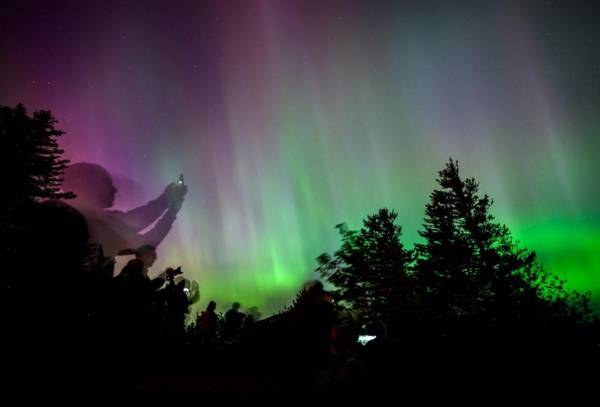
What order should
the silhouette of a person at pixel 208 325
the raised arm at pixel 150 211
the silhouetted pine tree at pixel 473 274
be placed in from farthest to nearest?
the raised arm at pixel 150 211 → the silhouetted pine tree at pixel 473 274 → the silhouette of a person at pixel 208 325

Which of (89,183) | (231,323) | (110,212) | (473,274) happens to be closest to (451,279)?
(473,274)

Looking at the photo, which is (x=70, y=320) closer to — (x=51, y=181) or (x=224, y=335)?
(x=224, y=335)

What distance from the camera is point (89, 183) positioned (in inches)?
1919

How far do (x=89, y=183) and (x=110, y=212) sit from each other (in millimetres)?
18104

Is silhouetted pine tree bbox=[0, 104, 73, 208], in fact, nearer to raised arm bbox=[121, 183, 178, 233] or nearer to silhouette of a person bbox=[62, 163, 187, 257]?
silhouette of a person bbox=[62, 163, 187, 257]

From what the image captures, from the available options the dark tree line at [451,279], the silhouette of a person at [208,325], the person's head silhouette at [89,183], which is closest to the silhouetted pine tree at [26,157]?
the silhouette of a person at [208,325]

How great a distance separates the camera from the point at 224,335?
12273 millimetres

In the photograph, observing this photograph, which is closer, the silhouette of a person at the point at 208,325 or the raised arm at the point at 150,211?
the silhouette of a person at the point at 208,325

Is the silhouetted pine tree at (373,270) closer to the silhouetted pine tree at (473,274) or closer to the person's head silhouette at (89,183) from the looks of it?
the silhouetted pine tree at (473,274)

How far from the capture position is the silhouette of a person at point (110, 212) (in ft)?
160

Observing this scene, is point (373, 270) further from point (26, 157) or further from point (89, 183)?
point (89, 183)

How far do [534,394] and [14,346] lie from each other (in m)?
12.7

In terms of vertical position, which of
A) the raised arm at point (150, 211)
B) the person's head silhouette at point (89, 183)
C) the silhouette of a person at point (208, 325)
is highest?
the raised arm at point (150, 211)

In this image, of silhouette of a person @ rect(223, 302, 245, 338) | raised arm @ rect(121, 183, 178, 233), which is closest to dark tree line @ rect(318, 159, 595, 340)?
silhouette of a person @ rect(223, 302, 245, 338)
